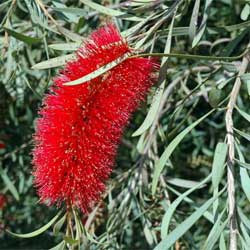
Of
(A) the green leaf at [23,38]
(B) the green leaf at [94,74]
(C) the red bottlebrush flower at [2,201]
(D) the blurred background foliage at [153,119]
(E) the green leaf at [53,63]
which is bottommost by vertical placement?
(C) the red bottlebrush flower at [2,201]

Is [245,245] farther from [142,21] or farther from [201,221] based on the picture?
[201,221]

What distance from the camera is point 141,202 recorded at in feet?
4.72

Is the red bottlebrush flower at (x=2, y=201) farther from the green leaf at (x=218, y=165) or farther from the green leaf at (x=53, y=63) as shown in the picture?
the green leaf at (x=218, y=165)

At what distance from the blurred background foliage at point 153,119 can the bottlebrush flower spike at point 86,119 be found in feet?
0.12

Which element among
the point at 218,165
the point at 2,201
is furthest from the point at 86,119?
the point at 2,201

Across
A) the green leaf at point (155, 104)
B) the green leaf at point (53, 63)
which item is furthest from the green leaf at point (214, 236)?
the green leaf at point (53, 63)

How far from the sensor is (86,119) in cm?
99

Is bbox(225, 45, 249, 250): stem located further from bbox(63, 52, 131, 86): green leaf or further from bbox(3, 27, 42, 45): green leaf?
bbox(3, 27, 42, 45): green leaf

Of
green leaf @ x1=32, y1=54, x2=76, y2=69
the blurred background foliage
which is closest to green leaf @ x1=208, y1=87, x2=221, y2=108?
the blurred background foliage

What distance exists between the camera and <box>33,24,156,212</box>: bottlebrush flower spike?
0.98m

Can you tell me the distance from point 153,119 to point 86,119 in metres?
0.11

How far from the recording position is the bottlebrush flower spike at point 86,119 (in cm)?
98

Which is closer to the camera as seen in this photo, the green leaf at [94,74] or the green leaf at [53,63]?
the green leaf at [94,74]

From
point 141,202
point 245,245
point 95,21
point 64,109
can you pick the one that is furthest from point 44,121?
point 95,21
